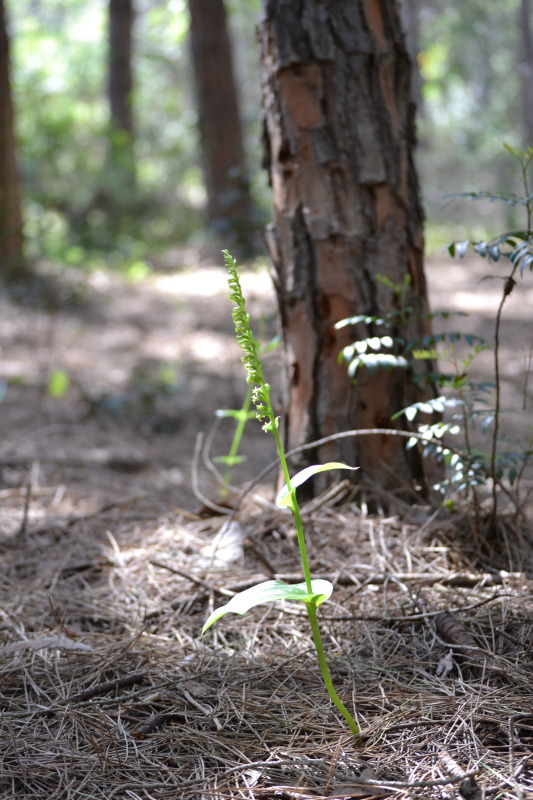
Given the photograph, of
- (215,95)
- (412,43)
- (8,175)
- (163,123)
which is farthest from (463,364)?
(163,123)

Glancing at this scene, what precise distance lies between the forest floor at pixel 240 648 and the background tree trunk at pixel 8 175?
3.64 m

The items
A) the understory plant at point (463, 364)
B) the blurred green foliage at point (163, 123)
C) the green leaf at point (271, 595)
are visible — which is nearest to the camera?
the green leaf at point (271, 595)

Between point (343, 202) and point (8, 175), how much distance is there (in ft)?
17.5

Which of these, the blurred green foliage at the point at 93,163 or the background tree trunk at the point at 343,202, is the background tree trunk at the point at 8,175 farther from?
the background tree trunk at the point at 343,202

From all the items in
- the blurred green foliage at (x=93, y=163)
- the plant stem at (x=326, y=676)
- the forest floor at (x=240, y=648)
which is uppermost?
the blurred green foliage at (x=93, y=163)

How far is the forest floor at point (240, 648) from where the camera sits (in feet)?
4.35

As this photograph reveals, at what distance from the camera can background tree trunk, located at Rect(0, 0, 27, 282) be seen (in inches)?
257

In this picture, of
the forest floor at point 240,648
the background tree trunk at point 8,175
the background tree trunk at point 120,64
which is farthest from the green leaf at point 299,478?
the background tree trunk at point 120,64

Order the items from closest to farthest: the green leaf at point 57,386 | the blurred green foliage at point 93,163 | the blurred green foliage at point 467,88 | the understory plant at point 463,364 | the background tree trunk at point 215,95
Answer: the understory plant at point 463,364
the green leaf at point 57,386
the background tree trunk at point 215,95
the blurred green foliage at point 93,163
the blurred green foliage at point 467,88

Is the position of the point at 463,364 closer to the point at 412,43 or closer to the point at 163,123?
the point at 412,43

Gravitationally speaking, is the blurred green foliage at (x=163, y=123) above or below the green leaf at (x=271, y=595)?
above

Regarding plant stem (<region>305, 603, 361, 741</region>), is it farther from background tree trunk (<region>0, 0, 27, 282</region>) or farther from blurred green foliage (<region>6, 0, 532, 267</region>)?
background tree trunk (<region>0, 0, 27, 282</region>)

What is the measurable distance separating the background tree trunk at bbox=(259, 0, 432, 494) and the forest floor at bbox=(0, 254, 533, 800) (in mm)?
334

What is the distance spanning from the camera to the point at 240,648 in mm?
1802
